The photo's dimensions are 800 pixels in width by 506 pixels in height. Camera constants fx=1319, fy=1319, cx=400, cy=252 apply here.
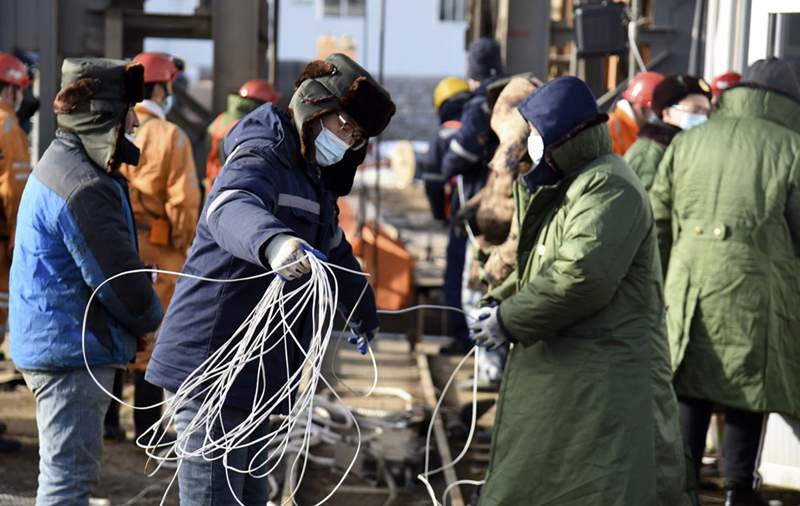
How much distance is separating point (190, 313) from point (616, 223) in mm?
1307

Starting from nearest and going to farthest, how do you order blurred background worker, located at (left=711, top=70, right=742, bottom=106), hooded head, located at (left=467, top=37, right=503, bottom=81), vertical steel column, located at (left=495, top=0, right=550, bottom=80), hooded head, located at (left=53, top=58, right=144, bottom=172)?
hooded head, located at (left=53, top=58, right=144, bottom=172) < blurred background worker, located at (left=711, top=70, right=742, bottom=106) < hooded head, located at (left=467, top=37, right=503, bottom=81) < vertical steel column, located at (left=495, top=0, right=550, bottom=80)

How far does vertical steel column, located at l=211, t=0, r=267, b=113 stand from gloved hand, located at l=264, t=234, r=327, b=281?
7177mm

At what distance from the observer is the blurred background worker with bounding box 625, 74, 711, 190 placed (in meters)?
6.05

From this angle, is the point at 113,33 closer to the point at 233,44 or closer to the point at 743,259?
the point at 233,44

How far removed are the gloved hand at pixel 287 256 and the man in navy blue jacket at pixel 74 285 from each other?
1225 mm

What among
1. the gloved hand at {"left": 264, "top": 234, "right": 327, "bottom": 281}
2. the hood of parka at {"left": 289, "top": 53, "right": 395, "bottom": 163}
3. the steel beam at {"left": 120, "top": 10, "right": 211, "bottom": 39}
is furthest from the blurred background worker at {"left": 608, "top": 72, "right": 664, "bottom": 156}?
the gloved hand at {"left": 264, "top": 234, "right": 327, "bottom": 281}

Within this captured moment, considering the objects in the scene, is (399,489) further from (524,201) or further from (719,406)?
(524,201)

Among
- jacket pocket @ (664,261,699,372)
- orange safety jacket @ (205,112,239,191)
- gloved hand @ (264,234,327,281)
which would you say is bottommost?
jacket pocket @ (664,261,699,372)

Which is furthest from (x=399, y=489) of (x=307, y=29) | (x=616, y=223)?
(x=307, y=29)

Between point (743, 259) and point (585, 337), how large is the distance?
132cm

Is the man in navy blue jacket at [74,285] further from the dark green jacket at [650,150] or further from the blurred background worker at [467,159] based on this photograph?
the blurred background worker at [467,159]

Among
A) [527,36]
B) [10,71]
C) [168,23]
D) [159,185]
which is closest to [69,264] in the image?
[159,185]

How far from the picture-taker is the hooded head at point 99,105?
171 inches

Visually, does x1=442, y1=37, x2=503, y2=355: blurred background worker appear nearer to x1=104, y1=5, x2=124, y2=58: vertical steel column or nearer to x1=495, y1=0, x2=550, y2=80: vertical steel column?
x1=495, y1=0, x2=550, y2=80: vertical steel column
